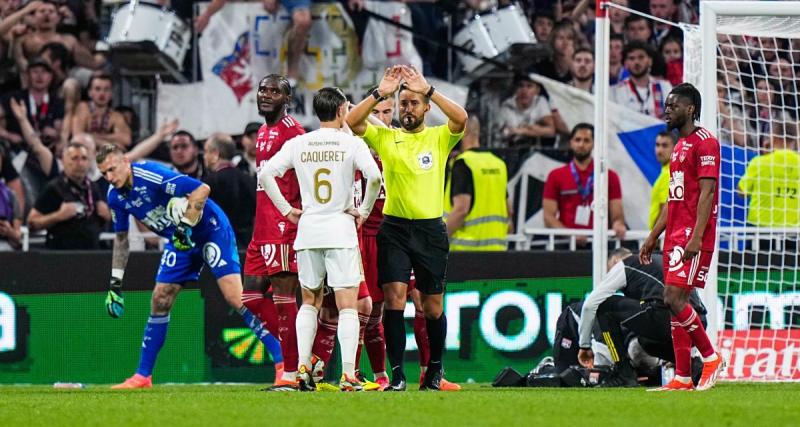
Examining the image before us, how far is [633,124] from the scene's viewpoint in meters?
15.8

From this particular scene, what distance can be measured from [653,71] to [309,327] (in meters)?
7.93

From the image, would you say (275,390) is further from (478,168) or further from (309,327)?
(478,168)

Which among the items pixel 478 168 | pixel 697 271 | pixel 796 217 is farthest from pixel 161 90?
pixel 697 271

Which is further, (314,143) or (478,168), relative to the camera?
(478,168)

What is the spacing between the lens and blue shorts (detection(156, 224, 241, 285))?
39.1 feet

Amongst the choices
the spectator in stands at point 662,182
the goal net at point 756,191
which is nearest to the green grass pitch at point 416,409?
the goal net at point 756,191

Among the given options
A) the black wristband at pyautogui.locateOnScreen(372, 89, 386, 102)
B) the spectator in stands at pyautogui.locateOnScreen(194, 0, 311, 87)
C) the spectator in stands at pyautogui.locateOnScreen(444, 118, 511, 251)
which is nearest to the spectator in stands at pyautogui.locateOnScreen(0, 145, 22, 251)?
the spectator in stands at pyautogui.locateOnScreen(194, 0, 311, 87)

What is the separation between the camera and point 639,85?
53.6ft

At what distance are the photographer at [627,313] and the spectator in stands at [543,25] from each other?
5.26 meters

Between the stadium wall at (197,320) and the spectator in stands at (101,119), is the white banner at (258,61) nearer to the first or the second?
the spectator in stands at (101,119)

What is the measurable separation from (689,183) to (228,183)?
5.33 m

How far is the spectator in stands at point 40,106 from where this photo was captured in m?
16.0

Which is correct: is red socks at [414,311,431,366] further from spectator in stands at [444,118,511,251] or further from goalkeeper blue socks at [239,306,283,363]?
spectator in stands at [444,118,511,251]

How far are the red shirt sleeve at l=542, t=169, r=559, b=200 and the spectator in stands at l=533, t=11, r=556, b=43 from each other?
250 centimetres
